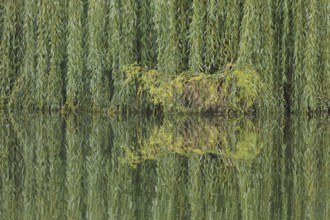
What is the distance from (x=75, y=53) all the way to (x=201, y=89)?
2253 mm

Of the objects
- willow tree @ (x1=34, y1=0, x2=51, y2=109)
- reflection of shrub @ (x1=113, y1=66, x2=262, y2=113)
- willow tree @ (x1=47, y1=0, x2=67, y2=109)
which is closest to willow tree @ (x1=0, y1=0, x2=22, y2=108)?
willow tree @ (x1=34, y1=0, x2=51, y2=109)

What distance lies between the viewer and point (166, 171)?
8.60 metres

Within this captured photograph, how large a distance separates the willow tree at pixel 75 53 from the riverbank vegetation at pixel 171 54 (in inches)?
0.7

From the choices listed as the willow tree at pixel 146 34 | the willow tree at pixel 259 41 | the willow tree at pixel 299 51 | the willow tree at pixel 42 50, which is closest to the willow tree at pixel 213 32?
the willow tree at pixel 259 41

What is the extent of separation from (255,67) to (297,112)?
103 cm

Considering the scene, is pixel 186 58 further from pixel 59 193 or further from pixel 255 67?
pixel 59 193

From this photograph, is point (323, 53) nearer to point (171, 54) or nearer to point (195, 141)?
point (171, 54)

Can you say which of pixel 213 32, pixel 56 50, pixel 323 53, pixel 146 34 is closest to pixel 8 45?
pixel 56 50

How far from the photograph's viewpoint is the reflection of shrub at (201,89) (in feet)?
48.7

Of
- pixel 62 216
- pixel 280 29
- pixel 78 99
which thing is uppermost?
pixel 280 29

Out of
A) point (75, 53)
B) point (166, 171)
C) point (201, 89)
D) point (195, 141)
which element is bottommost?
point (166, 171)

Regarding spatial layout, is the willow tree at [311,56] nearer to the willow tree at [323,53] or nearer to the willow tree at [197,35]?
the willow tree at [323,53]

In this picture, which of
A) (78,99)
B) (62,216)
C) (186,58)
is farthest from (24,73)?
(62,216)

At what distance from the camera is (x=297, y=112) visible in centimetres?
1491
